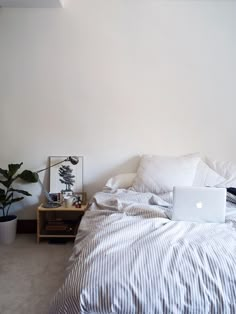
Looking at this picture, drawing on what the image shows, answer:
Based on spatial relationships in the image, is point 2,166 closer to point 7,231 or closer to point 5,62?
point 7,231

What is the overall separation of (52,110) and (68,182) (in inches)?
32.5

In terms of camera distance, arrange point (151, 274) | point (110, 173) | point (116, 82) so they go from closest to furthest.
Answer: point (151, 274) < point (116, 82) < point (110, 173)

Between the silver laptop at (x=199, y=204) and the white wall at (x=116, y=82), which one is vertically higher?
the white wall at (x=116, y=82)

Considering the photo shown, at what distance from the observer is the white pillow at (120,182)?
9.24 feet

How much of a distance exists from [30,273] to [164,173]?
1.52 m

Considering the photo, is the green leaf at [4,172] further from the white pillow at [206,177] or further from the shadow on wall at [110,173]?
the white pillow at [206,177]

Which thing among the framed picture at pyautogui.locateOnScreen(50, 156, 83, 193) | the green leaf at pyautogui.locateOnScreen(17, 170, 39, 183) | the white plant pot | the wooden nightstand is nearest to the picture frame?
the framed picture at pyautogui.locateOnScreen(50, 156, 83, 193)

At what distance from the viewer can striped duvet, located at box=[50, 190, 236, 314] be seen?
1.10 metres

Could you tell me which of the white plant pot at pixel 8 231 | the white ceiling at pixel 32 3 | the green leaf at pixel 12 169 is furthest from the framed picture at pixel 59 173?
the white ceiling at pixel 32 3

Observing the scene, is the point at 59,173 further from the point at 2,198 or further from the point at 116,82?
the point at 116,82

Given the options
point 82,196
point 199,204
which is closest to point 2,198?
point 82,196

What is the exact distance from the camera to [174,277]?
1.16m

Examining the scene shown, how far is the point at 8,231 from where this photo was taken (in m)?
2.79

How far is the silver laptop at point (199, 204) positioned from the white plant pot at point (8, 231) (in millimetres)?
1836
